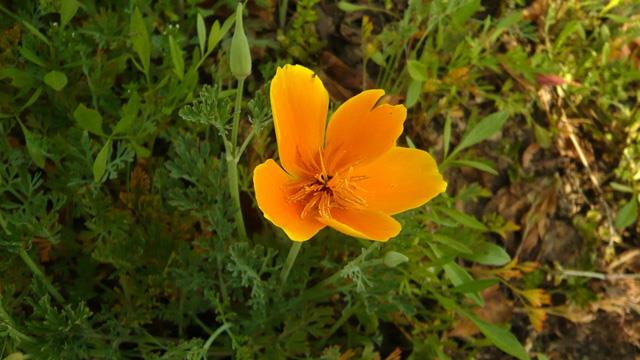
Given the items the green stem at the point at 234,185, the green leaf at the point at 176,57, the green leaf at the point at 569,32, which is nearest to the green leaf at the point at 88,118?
the green leaf at the point at 176,57

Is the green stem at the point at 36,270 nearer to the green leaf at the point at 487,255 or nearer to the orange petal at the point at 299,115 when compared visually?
the orange petal at the point at 299,115

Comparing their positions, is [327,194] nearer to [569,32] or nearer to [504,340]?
[504,340]

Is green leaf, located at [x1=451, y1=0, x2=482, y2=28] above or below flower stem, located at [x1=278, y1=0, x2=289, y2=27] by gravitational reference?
above

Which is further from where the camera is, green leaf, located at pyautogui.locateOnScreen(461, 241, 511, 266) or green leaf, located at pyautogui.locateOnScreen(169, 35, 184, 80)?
green leaf, located at pyautogui.locateOnScreen(461, 241, 511, 266)

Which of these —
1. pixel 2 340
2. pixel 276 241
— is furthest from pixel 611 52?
pixel 2 340

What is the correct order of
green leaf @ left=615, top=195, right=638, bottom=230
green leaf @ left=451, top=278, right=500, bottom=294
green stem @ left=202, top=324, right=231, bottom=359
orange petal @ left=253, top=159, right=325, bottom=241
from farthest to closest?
green leaf @ left=615, top=195, right=638, bottom=230, green leaf @ left=451, top=278, right=500, bottom=294, green stem @ left=202, top=324, right=231, bottom=359, orange petal @ left=253, top=159, right=325, bottom=241

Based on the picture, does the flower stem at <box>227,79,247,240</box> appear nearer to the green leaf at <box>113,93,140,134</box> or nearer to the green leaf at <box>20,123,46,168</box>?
the green leaf at <box>113,93,140,134</box>

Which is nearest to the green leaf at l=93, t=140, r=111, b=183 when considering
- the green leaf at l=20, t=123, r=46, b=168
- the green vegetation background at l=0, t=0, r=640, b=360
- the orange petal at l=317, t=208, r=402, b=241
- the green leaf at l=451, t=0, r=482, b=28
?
the green vegetation background at l=0, t=0, r=640, b=360

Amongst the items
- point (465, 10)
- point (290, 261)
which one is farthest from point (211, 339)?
point (465, 10)
